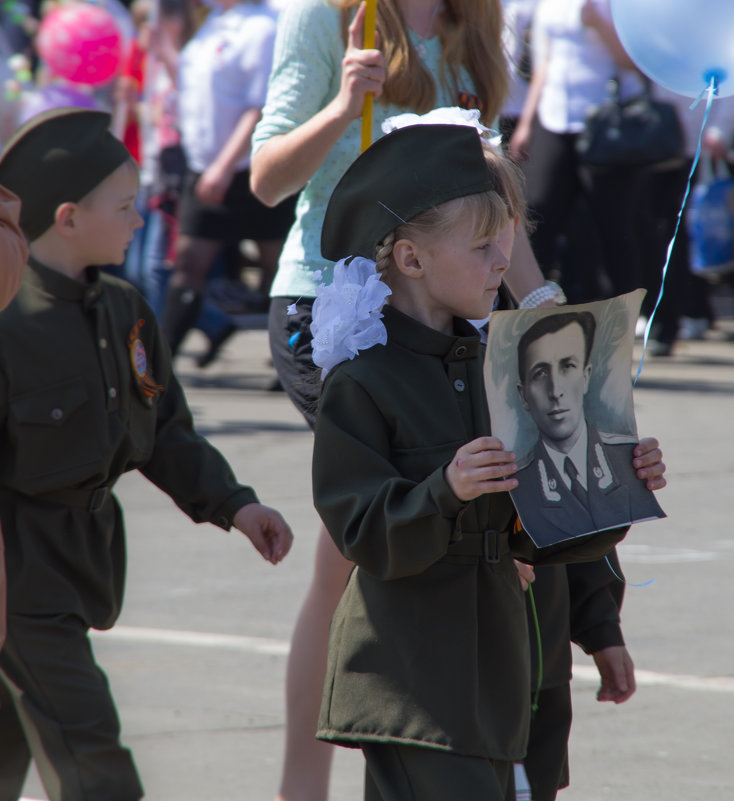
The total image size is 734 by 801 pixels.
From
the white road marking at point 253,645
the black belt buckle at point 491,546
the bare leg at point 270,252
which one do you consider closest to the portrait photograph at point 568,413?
the black belt buckle at point 491,546

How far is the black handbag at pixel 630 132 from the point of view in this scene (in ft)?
28.7

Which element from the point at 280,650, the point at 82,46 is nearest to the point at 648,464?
the point at 280,650

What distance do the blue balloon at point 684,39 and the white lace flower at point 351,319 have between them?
1.03 meters

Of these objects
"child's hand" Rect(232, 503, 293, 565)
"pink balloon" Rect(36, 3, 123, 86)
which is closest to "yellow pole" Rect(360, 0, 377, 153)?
"child's hand" Rect(232, 503, 293, 565)

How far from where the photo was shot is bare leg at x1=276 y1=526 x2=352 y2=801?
11.5 ft

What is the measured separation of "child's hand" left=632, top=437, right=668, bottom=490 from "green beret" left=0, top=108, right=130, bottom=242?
1530 mm

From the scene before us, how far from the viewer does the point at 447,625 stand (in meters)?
2.60

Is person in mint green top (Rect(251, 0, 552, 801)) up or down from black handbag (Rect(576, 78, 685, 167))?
up

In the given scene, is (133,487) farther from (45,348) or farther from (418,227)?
(418,227)

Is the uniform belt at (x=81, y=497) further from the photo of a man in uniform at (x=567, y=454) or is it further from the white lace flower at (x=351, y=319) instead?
the photo of a man in uniform at (x=567, y=454)

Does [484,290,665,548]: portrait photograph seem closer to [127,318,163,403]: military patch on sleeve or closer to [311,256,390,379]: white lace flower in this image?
[311,256,390,379]: white lace flower

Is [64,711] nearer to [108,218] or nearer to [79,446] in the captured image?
[79,446]

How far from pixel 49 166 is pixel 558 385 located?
4.94ft

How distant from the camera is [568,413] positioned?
8.52 feet
